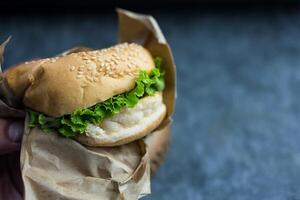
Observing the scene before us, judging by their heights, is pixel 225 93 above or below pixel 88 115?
below

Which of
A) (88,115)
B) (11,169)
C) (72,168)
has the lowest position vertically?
(11,169)

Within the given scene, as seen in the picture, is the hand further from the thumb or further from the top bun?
the top bun

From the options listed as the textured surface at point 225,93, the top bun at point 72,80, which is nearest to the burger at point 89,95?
the top bun at point 72,80

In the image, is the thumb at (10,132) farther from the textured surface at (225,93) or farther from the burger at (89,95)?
the textured surface at (225,93)

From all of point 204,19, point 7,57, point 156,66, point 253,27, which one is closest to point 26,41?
point 7,57

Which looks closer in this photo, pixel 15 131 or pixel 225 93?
pixel 15 131

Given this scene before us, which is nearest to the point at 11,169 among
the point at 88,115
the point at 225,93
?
the point at 88,115

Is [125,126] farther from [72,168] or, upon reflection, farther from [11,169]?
[11,169]
